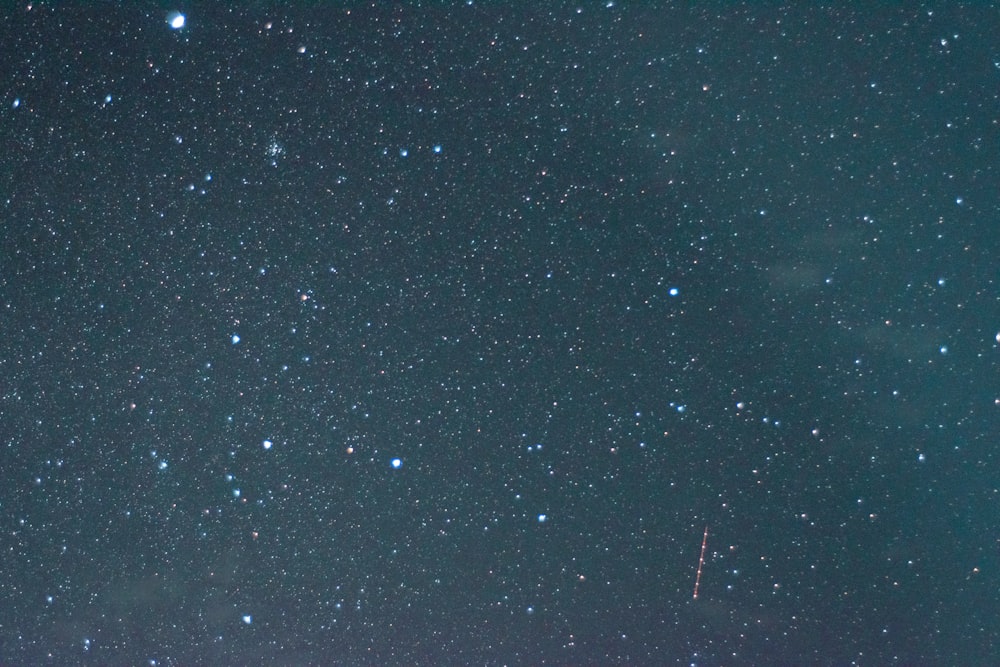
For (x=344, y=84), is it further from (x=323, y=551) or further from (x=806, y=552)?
(x=806, y=552)

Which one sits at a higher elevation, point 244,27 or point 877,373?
point 244,27

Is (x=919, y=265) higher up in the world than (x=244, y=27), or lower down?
lower down

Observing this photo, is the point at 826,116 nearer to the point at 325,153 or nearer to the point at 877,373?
the point at 877,373

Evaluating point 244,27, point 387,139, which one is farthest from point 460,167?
point 244,27

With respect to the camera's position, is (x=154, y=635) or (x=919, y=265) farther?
(x=154, y=635)

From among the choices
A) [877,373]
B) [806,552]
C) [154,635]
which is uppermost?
[877,373]

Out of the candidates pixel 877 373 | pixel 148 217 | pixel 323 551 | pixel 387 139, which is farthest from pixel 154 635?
pixel 877 373
